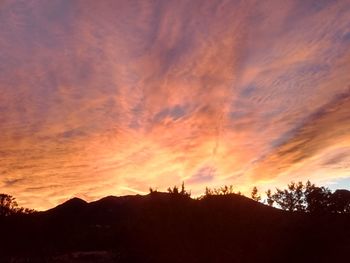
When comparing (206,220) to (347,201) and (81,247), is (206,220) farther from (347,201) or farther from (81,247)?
(347,201)

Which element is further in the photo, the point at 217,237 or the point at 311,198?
the point at 311,198

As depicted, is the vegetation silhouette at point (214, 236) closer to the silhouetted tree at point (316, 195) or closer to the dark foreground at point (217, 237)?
the dark foreground at point (217, 237)

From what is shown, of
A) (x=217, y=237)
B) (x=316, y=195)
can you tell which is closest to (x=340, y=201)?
(x=316, y=195)

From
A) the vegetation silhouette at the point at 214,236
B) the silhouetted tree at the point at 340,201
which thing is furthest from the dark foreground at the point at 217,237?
the silhouetted tree at the point at 340,201

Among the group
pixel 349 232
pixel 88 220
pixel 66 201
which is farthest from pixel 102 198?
pixel 349 232

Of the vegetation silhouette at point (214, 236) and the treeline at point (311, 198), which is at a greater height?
the treeline at point (311, 198)

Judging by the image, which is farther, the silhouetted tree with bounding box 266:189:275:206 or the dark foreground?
the silhouetted tree with bounding box 266:189:275:206

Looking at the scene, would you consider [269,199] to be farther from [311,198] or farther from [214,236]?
[214,236]

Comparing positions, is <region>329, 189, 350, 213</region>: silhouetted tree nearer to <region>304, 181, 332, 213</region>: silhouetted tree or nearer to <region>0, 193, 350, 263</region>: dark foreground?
<region>304, 181, 332, 213</region>: silhouetted tree

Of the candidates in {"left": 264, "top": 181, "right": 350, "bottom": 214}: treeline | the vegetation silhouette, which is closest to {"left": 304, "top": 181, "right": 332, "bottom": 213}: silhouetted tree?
{"left": 264, "top": 181, "right": 350, "bottom": 214}: treeline

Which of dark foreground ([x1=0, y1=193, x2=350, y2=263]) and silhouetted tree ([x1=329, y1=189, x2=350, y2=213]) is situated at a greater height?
silhouetted tree ([x1=329, y1=189, x2=350, y2=213])

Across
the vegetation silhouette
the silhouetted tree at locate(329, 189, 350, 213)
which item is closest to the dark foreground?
the vegetation silhouette

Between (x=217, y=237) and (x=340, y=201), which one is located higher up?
(x=340, y=201)

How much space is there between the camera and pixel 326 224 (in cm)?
2631
